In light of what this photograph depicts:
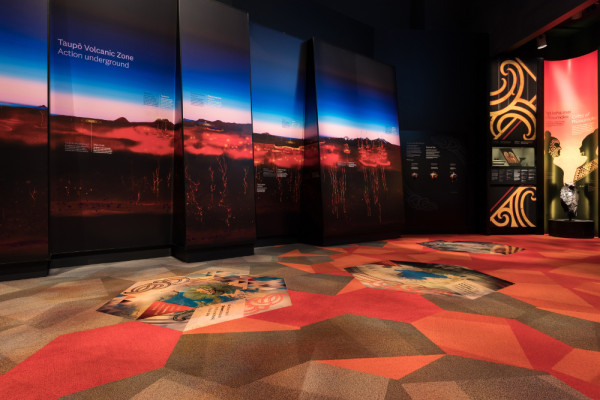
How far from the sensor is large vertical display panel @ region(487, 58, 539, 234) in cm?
625

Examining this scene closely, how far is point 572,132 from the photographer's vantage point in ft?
20.2

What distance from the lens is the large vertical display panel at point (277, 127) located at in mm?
4812

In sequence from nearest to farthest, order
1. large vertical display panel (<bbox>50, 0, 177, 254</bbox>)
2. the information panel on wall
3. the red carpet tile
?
the red carpet tile, large vertical display panel (<bbox>50, 0, 177, 254</bbox>), the information panel on wall

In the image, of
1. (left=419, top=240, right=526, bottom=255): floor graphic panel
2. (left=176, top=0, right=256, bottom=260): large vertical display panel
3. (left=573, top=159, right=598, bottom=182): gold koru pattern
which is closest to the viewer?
(left=176, top=0, right=256, bottom=260): large vertical display panel

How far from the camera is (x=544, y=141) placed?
250 inches

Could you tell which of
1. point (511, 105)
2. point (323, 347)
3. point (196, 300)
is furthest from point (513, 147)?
point (196, 300)

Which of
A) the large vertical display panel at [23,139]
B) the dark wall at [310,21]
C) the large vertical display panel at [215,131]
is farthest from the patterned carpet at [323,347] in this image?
the dark wall at [310,21]

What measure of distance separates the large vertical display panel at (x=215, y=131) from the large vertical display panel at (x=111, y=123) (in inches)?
13.4

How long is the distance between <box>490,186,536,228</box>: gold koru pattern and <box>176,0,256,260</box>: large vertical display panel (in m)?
5.08

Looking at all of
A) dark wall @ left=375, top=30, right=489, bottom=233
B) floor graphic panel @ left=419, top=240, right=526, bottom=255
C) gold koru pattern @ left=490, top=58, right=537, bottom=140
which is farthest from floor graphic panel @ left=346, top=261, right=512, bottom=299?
gold koru pattern @ left=490, top=58, right=537, bottom=140

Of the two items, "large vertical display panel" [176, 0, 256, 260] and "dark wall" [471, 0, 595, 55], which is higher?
"dark wall" [471, 0, 595, 55]

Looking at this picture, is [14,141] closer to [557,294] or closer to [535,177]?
[557,294]

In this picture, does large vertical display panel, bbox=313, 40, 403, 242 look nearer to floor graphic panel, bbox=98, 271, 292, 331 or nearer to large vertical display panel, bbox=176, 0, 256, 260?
large vertical display panel, bbox=176, 0, 256, 260

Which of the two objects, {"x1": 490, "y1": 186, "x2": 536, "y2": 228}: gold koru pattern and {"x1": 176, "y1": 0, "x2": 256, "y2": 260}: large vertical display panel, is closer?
{"x1": 176, "y1": 0, "x2": 256, "y2": 260}: large vertical display panel
